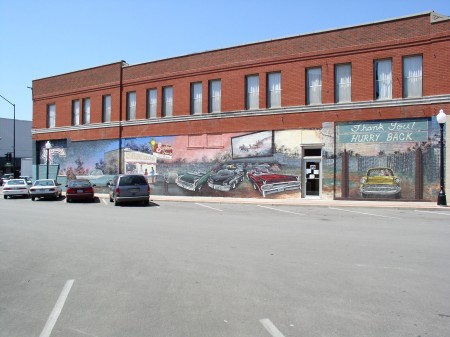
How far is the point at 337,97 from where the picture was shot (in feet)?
76.4

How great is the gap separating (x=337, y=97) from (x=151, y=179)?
14295 millimetres

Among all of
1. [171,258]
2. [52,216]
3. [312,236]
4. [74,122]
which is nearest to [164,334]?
[171,258]

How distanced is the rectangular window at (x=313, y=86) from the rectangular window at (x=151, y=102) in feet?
37.5

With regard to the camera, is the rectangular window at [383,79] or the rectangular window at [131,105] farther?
the rectangular window at [131,105]

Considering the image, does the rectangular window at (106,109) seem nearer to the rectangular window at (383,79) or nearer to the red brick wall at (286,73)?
the red brick wall at (286,73)

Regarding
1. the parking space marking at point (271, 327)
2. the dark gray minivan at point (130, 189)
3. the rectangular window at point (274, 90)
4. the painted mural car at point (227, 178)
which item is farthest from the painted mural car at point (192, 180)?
the parking space marking at point (271, 327)

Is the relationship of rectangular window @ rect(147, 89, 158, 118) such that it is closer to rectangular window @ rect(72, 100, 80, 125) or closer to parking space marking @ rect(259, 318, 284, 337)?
rectangular window @ rect(72, 100, 80, 125)

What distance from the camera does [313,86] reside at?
2402cm

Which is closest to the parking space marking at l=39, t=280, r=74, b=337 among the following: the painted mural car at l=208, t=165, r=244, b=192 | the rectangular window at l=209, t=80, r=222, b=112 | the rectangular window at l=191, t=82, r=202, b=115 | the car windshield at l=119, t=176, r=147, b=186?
the car windshield at l=119, t=176, r=147, b=186

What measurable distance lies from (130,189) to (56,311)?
16.4 m

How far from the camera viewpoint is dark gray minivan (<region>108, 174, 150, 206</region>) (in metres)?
21.1

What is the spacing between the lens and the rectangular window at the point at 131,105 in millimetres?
31141

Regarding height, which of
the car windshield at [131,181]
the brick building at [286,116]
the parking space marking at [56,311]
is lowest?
the parking space marking at [56,311]

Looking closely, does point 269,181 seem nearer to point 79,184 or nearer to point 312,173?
point 312,173
